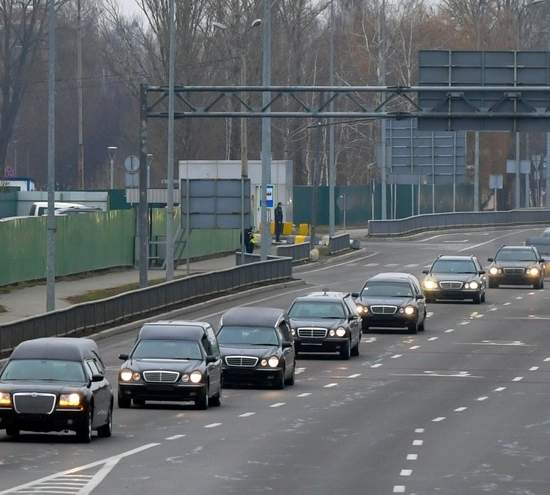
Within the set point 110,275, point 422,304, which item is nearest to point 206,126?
point 110,275

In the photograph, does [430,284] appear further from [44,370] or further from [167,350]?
[44,370]

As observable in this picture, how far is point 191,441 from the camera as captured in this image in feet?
78.2

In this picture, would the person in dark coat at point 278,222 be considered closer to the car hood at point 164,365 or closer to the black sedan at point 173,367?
the black sedan at point 173,367

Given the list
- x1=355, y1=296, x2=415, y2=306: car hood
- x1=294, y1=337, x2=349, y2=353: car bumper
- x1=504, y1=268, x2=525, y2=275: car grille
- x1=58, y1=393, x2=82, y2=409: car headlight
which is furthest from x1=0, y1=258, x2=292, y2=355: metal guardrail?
x1=58, y1=393, x2=82, y2=409: car headlight

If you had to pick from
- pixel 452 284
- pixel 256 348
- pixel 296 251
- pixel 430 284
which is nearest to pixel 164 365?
pixel 256 348

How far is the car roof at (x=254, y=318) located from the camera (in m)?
33.2

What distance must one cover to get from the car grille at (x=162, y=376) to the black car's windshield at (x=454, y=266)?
2816cm

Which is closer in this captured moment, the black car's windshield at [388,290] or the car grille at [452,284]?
the black car's windshield at [388,290]

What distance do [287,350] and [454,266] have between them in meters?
23.4

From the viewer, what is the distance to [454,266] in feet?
182

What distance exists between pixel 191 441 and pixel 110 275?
131ft

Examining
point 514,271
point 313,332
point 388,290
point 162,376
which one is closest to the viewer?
point 162,376

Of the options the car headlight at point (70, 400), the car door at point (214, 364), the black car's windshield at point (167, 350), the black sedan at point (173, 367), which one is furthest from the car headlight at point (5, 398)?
the car door at point (214, 364)

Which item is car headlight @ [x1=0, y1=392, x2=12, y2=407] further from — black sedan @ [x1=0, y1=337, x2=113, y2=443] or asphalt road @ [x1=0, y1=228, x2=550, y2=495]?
asphalt road @ [x1=0, y1=228, x2=550, y2=495]
